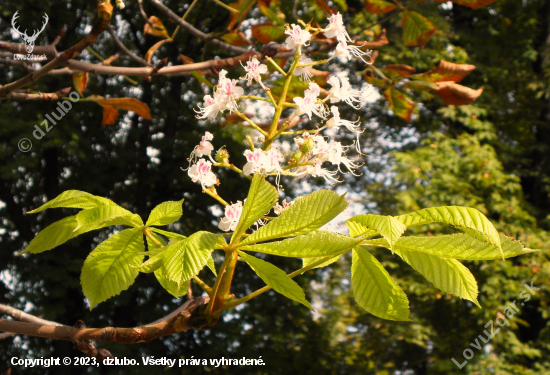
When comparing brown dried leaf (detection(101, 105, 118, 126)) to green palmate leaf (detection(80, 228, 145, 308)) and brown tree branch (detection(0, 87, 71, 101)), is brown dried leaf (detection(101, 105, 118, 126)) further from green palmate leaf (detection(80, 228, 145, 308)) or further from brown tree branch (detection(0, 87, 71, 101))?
green palmate leaf (detection(80, 228, 145, 308))

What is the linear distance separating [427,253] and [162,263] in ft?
1.08

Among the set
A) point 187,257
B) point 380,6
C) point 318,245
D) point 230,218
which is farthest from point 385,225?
point 380,6

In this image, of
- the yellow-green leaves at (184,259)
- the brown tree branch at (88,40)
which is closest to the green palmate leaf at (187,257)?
the yellow-green leaves at (184,259)

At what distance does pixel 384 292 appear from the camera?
657 mm

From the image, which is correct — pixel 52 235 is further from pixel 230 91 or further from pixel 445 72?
pixel 445 72

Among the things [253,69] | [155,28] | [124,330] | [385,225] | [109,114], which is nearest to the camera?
[385,225]

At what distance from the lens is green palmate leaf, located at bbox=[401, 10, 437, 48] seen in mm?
1508

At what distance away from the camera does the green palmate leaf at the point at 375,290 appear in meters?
0.64

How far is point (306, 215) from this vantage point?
592 mm

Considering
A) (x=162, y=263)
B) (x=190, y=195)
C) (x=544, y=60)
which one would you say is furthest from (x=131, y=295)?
(x=544, y=60)

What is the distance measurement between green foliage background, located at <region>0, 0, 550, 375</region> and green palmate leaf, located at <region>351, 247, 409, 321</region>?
500cm

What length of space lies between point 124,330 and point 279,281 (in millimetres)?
265

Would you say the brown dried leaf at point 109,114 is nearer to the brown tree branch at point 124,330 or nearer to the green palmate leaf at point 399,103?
the green palmate leaf at point 399,103

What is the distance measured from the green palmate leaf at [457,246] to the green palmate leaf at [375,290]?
0.13 feet
